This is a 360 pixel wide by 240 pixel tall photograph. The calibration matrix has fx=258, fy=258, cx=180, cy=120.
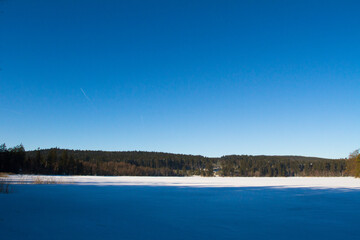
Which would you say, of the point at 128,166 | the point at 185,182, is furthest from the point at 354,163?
the point at 128,166

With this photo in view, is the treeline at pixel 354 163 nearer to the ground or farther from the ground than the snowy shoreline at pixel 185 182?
farther from the ground

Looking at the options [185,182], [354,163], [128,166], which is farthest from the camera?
[128,166]

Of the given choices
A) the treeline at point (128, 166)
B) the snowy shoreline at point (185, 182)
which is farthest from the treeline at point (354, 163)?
the snowy shoreline at point (185, 182)

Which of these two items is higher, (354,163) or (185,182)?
(354,163)

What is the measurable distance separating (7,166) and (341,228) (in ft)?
201

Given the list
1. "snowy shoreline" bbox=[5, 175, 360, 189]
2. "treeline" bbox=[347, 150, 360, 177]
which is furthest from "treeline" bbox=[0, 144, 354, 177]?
"snowy shoreline" bbox=[5, 175, 360, 189]

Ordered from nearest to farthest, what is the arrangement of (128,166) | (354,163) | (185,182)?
(185,182) < (354,163) < (128,166)

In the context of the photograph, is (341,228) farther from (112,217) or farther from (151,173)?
(151,173)

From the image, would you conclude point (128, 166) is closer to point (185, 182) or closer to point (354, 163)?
point (354, 163)

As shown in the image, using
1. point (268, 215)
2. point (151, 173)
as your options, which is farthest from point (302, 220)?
point (151, 173)

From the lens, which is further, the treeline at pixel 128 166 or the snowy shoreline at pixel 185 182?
the treeline at pixel 128 166

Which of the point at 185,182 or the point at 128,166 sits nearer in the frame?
the point at 185,182

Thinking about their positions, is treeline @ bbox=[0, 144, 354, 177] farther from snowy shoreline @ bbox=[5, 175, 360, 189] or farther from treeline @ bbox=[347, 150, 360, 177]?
snowy shoreline @ bbox=[5, 175, 360, 189]

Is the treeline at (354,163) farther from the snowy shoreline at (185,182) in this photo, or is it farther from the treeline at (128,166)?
the snowy shoreline at (185,182)
